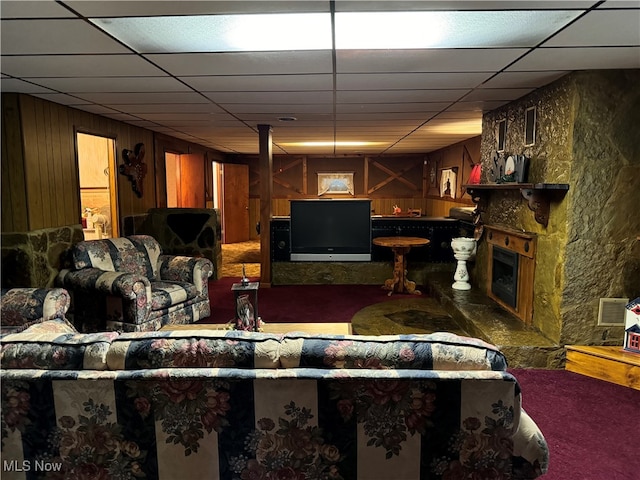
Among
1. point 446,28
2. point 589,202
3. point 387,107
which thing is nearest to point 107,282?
point 387,107

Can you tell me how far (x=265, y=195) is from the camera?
221 inches

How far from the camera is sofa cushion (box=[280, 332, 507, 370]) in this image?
57.5 inches

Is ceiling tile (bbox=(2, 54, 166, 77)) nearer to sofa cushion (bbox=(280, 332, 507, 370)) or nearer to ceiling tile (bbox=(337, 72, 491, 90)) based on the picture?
ceiling tile (bbox=(337, 72, 491, 90))

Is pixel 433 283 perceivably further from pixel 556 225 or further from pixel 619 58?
pixel 619 58

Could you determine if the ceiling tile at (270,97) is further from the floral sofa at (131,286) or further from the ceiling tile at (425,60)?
the floral sofa at (131,286)

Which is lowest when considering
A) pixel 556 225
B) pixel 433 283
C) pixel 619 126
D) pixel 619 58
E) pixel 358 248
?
pixel 433 283

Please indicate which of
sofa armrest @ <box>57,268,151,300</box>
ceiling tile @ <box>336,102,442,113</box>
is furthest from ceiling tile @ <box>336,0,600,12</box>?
sofa armrest @ <box>57,268,151,300</box>

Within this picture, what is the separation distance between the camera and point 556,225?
3.13 m

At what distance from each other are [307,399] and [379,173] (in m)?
9.48

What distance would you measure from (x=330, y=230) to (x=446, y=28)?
3766 mm

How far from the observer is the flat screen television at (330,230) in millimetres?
5657

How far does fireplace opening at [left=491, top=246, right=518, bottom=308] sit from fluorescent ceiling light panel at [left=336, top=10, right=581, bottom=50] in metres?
2.10

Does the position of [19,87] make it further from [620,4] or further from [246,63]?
[620,4]

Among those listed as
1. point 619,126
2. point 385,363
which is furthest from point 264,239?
point 385,363
